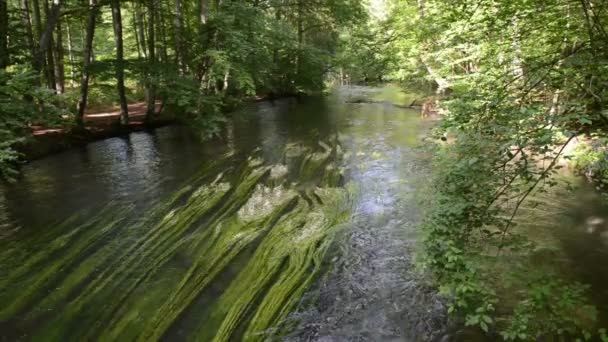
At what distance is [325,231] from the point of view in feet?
24.0

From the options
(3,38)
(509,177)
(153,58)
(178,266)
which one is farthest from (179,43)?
(509,177)

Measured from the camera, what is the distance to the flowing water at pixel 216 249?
492 centimetres

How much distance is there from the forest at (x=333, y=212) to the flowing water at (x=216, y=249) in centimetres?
3

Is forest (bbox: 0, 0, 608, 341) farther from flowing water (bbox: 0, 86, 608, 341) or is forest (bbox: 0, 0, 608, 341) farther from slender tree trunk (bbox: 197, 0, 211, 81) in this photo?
slender tree trunk (bbox: 197, 0, 211, 81)

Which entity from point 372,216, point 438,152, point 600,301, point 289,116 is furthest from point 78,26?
point 600,301

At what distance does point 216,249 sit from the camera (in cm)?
659

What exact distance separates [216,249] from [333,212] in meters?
2.38

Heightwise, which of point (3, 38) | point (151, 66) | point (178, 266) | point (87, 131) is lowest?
point (178, 266)

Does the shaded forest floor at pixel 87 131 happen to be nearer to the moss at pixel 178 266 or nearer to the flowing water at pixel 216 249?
the flowing water at pixel 216 249

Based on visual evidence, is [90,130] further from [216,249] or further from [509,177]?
[509,177]

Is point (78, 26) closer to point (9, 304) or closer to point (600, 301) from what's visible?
point (9, 304)

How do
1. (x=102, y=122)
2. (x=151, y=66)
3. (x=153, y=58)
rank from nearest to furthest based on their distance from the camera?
(x=151, y=66)
(x=153, y=58)
(x=102, y=122)

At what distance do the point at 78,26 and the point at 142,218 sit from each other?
18608mm

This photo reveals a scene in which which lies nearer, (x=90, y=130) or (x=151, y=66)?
(x=151, y=66)
